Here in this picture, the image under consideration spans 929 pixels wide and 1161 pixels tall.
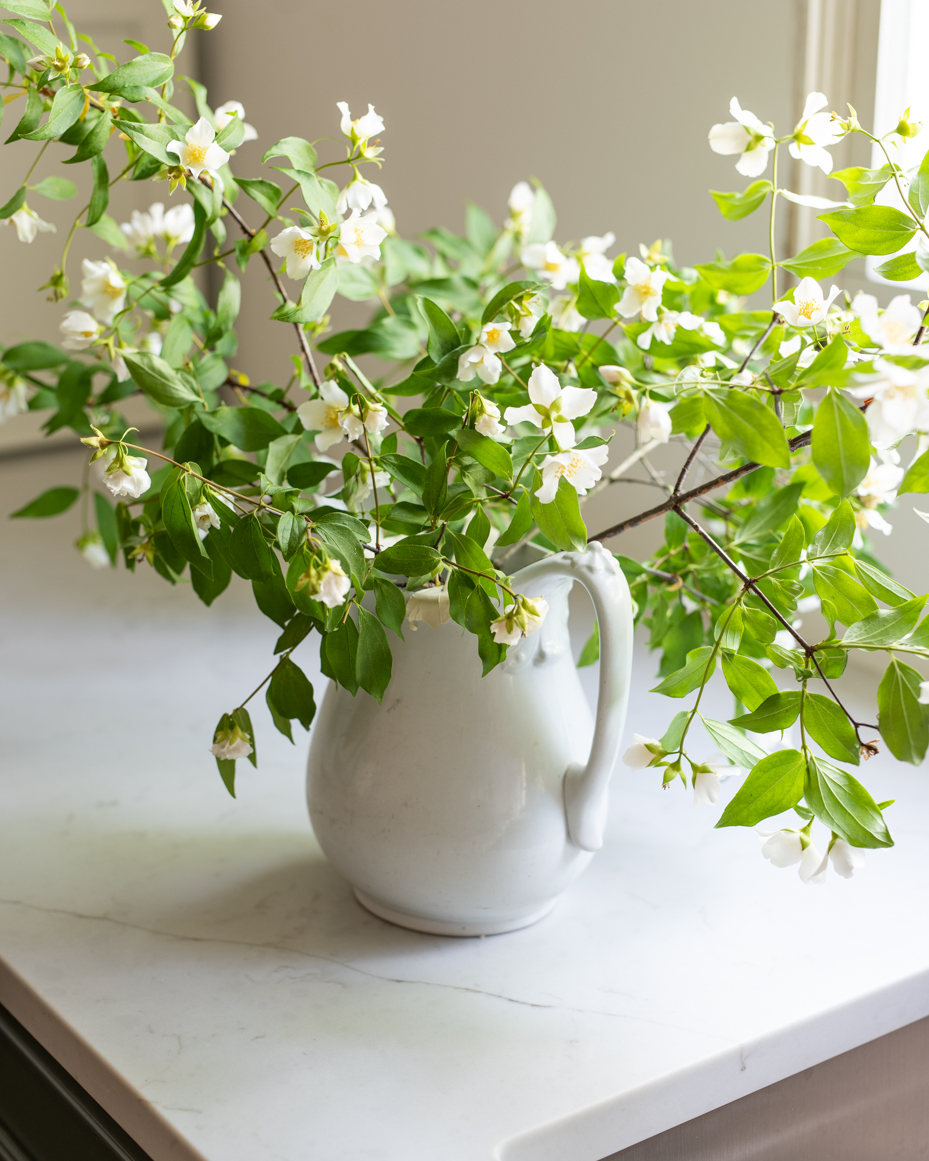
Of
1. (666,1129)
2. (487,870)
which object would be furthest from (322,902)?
(666,1129)

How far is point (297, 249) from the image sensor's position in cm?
54

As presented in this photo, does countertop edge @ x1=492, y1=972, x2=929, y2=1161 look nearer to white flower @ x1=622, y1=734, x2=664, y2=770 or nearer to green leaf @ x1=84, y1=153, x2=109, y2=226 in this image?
white flower @ x1=622, y1=734, x2=664, y2=770

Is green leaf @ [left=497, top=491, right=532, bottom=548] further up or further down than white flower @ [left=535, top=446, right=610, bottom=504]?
further down

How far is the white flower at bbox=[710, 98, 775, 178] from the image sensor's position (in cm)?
55

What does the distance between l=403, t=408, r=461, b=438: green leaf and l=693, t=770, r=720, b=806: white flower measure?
20cm

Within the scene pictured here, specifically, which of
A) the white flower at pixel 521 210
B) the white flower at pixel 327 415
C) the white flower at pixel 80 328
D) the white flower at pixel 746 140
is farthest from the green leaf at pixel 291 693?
the white flower at pixel 521 210

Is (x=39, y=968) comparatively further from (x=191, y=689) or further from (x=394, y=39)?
(x=394, y=39)

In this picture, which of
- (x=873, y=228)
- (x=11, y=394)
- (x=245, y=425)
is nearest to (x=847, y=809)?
(x=873, y=228)

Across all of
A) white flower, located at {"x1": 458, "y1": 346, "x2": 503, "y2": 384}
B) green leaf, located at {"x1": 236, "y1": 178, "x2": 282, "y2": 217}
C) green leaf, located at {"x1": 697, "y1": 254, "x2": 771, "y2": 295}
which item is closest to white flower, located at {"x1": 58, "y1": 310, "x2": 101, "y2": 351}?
green leaf, located at {"x1": 236, "y1": 178, "x2": 282, "y2": 217}

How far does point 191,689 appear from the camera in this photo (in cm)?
105

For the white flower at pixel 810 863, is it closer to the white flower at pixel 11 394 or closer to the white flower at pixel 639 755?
the white flower at pixel 639 755

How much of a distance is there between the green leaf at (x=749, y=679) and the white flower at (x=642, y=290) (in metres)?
0.18

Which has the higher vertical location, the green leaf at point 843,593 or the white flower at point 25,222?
the white flower at point 25,222

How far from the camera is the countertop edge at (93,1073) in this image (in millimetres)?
558
